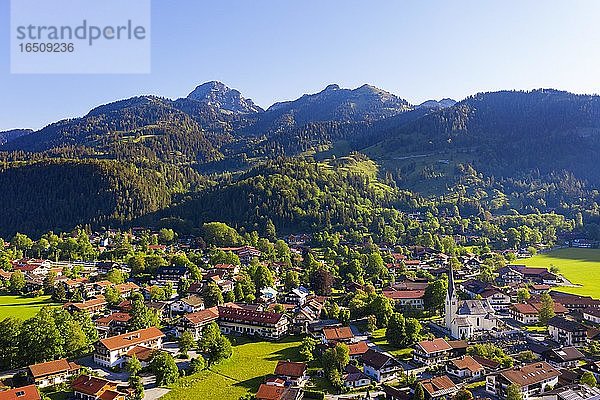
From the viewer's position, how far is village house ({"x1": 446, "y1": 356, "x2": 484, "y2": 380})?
35.0 metres

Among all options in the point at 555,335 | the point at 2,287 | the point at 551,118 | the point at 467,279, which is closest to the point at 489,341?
the point at 555,335

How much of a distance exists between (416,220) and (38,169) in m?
102

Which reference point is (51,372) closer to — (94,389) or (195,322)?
(94,389)

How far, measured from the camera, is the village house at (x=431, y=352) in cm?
3777

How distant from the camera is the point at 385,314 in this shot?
154 feet

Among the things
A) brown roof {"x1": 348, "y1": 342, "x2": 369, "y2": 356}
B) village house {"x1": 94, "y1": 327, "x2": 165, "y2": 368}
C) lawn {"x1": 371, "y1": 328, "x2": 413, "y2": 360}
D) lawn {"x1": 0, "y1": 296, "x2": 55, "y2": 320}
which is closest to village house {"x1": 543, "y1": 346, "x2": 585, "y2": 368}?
lawn {"x1": 371, "y1": 328, "x2": 413, "y2": 360}

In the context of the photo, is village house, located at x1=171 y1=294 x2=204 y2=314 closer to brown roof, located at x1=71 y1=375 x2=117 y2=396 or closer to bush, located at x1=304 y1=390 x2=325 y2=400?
brown roof, located at x1=71 y1=375 x2=117 y2=396

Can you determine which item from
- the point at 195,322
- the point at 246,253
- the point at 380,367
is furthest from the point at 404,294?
the point at 246,253

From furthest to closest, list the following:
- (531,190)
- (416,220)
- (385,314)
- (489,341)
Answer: (531,190)
(416,220)
(385,314)
(489,341)

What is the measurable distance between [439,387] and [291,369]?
9819 millimetres

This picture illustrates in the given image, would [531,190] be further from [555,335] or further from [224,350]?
[224,350]

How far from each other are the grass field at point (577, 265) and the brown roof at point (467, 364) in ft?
100

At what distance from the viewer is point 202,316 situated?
4622cm

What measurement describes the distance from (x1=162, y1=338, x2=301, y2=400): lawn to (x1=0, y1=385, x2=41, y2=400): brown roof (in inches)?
299
